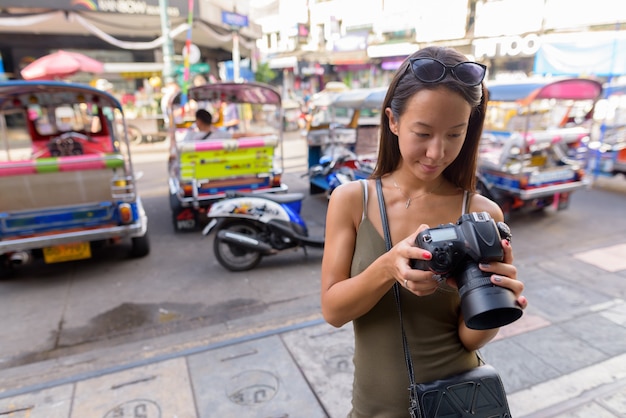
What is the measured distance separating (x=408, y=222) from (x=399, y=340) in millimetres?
360

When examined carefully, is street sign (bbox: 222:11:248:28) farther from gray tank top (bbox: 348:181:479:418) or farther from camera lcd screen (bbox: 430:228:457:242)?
camera lcd screen (bbox: 430:228:457:242)

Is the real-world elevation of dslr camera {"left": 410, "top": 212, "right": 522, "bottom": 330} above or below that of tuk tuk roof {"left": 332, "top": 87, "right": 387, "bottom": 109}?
below

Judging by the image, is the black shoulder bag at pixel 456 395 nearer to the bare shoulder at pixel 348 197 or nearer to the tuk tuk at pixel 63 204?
the bare shoulder at pixel 348 197

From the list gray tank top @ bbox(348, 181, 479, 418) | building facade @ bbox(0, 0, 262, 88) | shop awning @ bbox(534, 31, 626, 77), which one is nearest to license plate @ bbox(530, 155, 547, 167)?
shop awning @ bbox(534, 31, 626, 77)

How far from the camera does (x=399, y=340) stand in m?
1.26

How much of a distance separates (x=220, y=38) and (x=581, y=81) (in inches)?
516

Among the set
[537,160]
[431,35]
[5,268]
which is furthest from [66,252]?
[431,35]

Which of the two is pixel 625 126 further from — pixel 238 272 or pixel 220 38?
pixel 220 38

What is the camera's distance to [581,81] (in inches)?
257

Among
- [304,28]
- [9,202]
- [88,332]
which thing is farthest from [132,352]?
[304,28]

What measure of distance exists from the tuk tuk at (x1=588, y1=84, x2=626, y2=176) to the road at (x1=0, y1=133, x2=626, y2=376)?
2470mm

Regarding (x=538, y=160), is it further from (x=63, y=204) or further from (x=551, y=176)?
(x=63, y=204)

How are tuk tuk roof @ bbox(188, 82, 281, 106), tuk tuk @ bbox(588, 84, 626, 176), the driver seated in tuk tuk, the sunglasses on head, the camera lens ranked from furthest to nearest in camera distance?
tuk tuk @ bbox(588, 84, 626, 176) → tuk tuk roof @ bbox(188, 82, 281, 106) → the driver seated in tuk tuk → the sunglasses on head → the camera lens

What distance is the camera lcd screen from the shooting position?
3.22ft
